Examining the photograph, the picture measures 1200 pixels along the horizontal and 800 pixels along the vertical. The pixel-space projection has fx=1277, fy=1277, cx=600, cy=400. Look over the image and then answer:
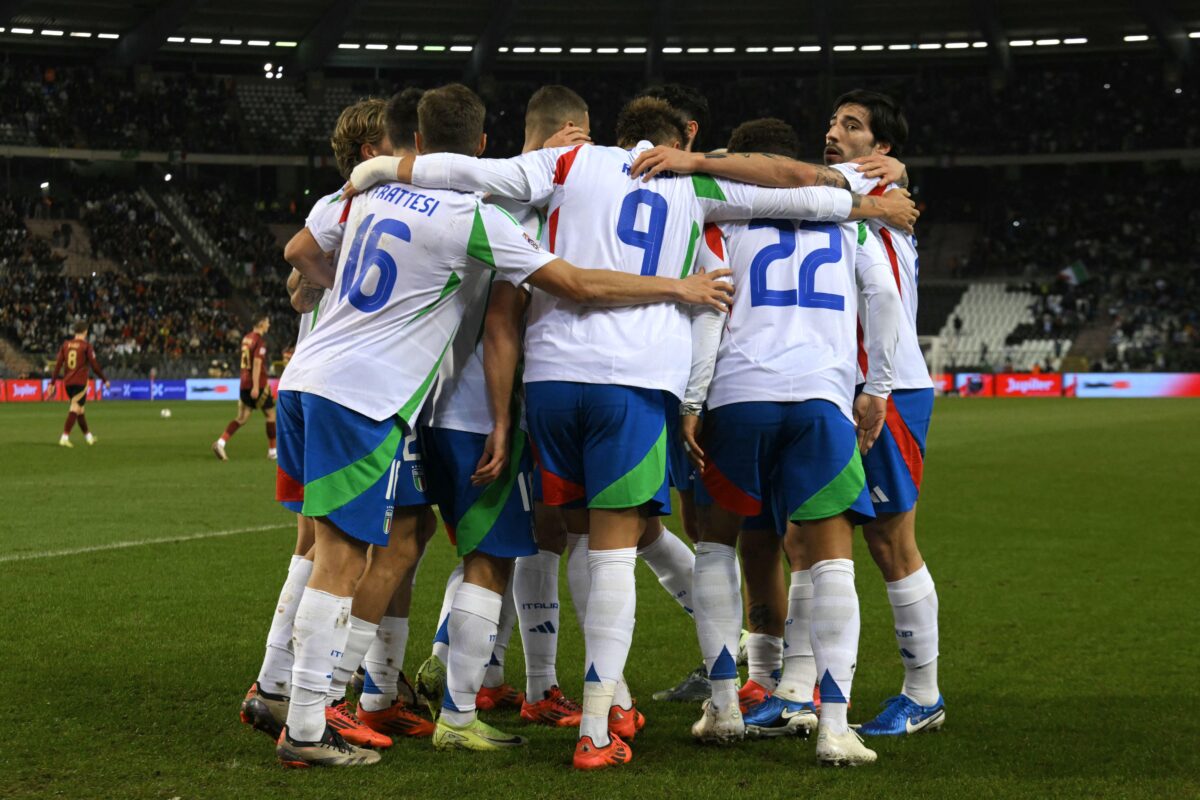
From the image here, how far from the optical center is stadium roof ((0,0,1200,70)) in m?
46.3

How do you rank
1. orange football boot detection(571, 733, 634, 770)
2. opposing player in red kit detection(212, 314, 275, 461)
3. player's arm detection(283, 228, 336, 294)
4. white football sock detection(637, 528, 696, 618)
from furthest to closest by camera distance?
opposing player in red kit detection(212, 314, 275, 461) < white football sock detection(637, 528, 696, 618) < player's arm detection(283, 228, 336, 294) < orange football boot detection(571, 733, 634, 770)

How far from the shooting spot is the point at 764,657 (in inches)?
203

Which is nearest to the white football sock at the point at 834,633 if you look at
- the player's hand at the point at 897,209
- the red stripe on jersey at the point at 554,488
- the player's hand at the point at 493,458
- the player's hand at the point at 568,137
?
the red stripe on jersey at the point at 554,488

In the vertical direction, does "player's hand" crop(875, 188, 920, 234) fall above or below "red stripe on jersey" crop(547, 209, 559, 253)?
above

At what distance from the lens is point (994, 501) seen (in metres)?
13.1

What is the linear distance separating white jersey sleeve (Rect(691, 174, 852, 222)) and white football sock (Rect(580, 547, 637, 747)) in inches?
49.6

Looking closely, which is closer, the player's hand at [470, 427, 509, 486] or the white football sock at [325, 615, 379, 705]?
the player's hand at [470, 427, 509, 486]

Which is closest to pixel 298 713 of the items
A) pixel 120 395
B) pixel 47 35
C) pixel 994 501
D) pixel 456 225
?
pixel 456 225

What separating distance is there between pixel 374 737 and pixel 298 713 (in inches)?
16.5

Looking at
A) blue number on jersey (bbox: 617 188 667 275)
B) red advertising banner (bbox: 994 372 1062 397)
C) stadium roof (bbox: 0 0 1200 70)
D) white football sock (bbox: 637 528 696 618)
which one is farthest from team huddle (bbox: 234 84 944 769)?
stadium roof (bbox: 0 0 1200 70)

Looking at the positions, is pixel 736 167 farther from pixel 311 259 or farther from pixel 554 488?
pixel 311 259

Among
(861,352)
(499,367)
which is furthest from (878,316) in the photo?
(499,367)

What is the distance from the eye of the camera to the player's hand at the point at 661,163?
4.40 meters

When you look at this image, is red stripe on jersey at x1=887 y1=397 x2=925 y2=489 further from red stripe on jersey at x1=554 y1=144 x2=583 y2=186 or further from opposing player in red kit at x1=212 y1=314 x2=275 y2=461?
opposing player in red kit at x1=212 y1=314 x2=275 y2=461
